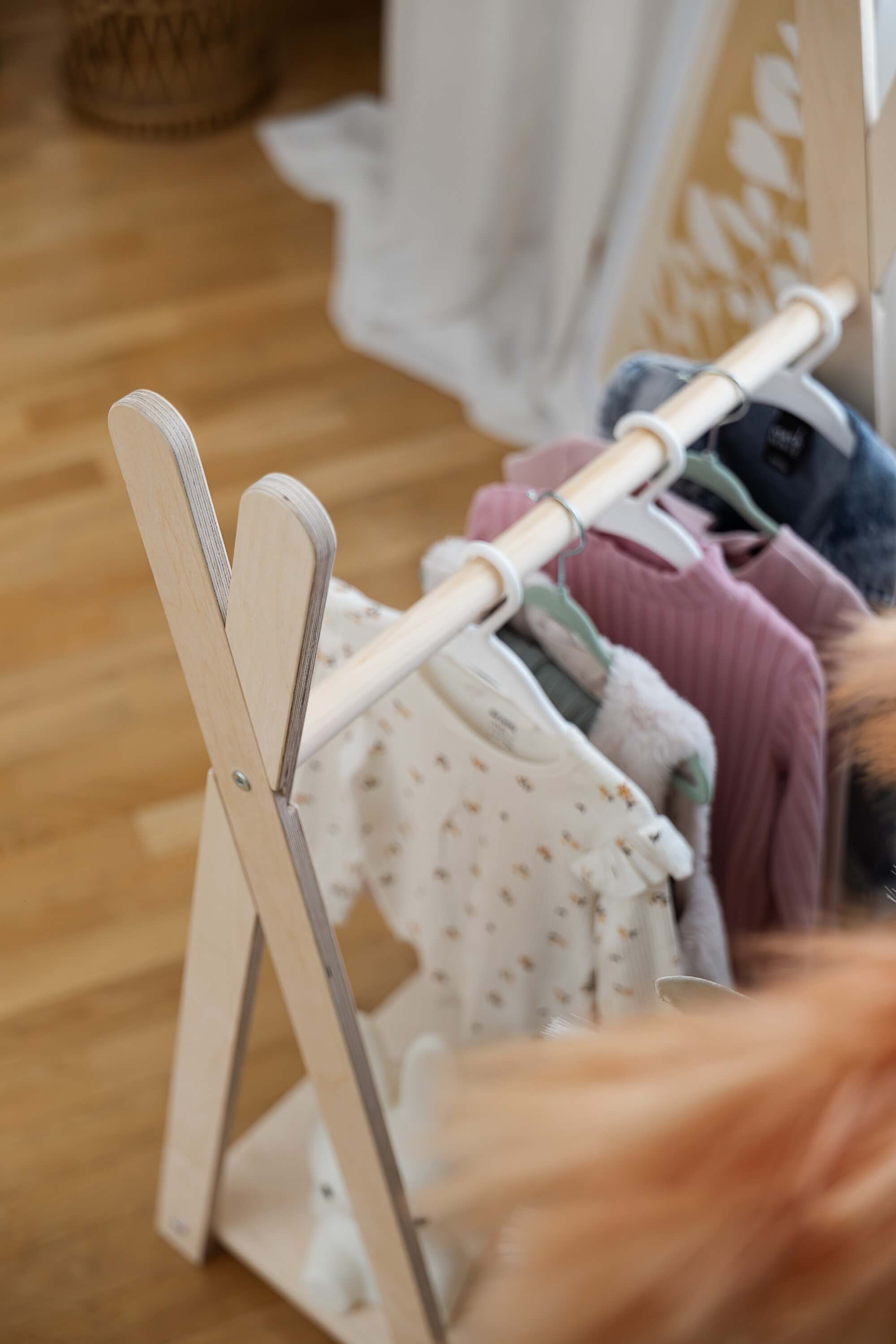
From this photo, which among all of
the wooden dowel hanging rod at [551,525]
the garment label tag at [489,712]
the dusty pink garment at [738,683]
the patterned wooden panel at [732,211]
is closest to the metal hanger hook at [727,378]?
the wooden dowel hanging rod at [551,525]

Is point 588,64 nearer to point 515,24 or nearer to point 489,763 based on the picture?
point 515,24

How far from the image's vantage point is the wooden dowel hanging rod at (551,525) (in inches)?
29.5

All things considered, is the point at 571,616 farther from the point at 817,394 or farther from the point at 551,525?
the point at 817,394

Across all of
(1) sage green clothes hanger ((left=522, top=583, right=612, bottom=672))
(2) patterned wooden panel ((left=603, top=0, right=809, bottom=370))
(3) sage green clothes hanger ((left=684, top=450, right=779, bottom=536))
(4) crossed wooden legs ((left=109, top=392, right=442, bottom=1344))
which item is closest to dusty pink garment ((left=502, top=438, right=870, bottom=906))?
(3) sage green clothes hanger ((left=684, top=450, right=779, bottom=536))

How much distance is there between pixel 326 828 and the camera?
1.13 metres

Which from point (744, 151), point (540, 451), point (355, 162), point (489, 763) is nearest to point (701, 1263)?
point (489, 763)

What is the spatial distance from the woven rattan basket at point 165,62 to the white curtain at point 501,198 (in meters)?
0.52

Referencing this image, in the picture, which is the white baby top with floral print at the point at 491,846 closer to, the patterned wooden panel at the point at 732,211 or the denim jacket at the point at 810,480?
the denim jacket at the point at 810,480

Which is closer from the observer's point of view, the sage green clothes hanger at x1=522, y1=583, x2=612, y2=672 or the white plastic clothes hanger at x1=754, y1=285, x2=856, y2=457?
the sage green clothes hanger at x1=522, y1=583, x2=612, y2=672

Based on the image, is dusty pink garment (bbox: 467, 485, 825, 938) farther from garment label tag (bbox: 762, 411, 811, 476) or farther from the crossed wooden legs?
the crossed wooden legs

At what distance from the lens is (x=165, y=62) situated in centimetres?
279

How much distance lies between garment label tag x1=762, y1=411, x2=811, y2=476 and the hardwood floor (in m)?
0.83

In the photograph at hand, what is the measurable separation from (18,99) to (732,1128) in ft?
10.6

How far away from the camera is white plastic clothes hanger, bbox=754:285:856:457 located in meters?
1.03
